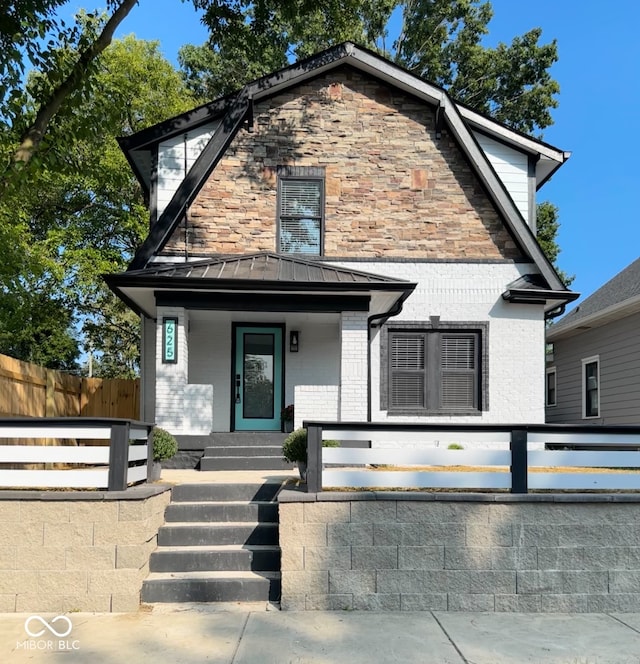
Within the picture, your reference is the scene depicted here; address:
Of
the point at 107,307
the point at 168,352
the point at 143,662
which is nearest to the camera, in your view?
the point at 143,662

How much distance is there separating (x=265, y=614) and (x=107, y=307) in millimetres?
22267

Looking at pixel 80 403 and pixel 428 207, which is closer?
pixel 428 207

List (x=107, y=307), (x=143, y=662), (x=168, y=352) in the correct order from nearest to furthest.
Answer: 1. (x=143, y=662)
2. (x=168, y=352)
3. (x=107, y=307)

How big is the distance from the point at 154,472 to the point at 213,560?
5.35 ft

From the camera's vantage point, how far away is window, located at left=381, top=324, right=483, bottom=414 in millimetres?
10914

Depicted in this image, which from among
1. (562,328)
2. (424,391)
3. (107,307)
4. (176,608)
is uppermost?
(107,307)

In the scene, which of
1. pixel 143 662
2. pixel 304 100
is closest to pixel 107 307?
pixel 304 100

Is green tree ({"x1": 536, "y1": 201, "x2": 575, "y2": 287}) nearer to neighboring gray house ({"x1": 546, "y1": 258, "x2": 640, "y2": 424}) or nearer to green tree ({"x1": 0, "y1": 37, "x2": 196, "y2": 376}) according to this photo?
neighboring gray house ({"x1": 546, "y1": 258, "x2": 640, "y2": 424})

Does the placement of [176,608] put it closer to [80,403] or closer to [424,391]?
[424,391]

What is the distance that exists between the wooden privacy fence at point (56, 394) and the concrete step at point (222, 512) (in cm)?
372

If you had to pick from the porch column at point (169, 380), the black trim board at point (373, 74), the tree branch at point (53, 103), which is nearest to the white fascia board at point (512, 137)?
the black trim board at point (373, 74)

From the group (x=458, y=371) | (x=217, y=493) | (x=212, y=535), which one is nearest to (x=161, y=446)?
(x=217, y=493)

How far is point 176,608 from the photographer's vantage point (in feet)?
17.7

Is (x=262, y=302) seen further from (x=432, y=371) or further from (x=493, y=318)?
(x=493, y=318)
